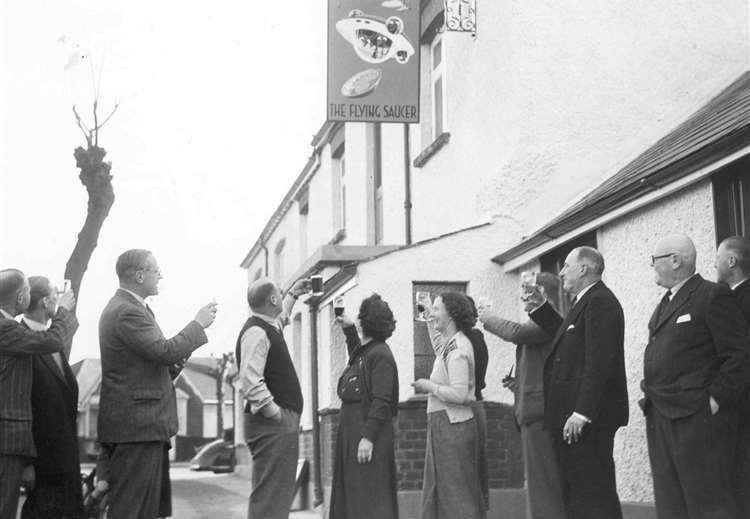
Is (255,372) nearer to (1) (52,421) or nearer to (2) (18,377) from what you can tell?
(1) (52,421)

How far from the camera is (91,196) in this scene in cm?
1706

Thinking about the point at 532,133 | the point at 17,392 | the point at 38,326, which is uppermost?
the point at 532,133

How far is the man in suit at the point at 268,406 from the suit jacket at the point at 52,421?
105cm

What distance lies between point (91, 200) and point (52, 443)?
10.8 m

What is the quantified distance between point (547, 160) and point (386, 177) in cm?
467

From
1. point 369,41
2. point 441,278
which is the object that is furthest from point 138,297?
point 369,41

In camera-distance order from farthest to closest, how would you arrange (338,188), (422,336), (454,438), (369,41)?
(338,188) → (369,41) → (422,336) → (454,438)

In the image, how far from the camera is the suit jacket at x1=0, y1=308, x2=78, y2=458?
6.41m

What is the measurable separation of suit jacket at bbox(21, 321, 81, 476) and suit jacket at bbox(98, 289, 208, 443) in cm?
32

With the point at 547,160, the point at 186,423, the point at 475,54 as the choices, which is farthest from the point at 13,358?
the point at 186,423

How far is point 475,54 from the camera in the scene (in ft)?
43.6

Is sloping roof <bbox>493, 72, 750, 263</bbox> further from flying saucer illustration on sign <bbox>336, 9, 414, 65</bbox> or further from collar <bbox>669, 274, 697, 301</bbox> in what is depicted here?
flying saucer illustration on sign <bbox>336, 9, 414, 65</bbox>

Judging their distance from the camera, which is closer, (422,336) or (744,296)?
(744,296)

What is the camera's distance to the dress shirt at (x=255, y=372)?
699 centimetres
